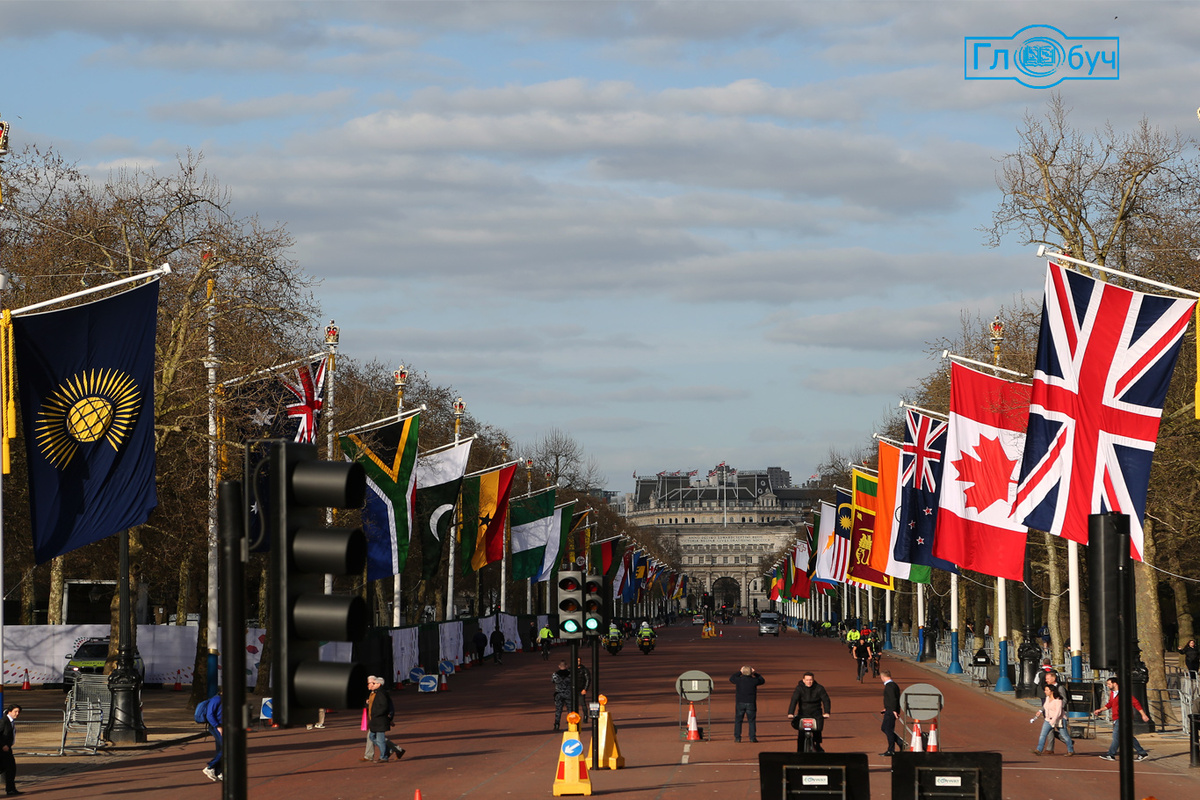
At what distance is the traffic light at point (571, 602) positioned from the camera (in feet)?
72.0

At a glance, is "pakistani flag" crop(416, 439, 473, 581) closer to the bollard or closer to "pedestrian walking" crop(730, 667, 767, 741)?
"pedestrian walking" crop(730, 667, 767, 741)

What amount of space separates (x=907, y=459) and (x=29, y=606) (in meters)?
34.9

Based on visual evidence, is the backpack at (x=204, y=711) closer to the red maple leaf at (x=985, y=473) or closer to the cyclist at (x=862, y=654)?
the red maple leaf at (x=985, y=473)

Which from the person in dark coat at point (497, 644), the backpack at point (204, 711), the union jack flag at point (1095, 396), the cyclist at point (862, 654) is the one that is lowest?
the person in dark coat at point (497, 644)

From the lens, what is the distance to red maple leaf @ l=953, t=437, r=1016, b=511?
90.4 feet

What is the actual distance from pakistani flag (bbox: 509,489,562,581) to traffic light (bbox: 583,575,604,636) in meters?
35.9

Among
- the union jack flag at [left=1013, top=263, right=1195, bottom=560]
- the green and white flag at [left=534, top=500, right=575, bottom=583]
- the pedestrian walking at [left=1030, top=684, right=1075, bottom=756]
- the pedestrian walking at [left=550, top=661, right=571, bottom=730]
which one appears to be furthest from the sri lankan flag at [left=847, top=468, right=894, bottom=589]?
the union jack flag at [left=1013, top=263, right=1195, bottom=560]

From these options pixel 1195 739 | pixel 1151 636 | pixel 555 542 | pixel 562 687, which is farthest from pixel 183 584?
pixel 1195 739

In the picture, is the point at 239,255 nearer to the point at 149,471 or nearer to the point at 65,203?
the point at 65,203

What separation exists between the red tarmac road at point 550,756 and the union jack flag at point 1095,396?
14.8ft

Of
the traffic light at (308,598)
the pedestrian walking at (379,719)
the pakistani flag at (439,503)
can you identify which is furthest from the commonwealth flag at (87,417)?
the pakistani flag at (439,503)

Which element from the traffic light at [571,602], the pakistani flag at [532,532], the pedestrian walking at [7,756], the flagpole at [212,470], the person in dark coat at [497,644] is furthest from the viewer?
the person in dark coat at [497,644]

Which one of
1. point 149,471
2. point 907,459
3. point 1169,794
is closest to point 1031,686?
point 907,459

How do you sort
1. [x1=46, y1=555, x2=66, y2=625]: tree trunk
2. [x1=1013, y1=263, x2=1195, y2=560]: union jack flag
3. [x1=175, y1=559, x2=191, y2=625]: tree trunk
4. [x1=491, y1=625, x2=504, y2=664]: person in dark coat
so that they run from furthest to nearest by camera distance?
[x1=491, y1=625, x2=504, y2=664]: person in dark coat → [x1=175, y1=559, x2=191, y2=625]: tree trunk → [x1=46, y1=555, x2=66, y2=625]: tree trunk → [x1=1013, y1=263, x2=1195, y2=560]: union jack flag
